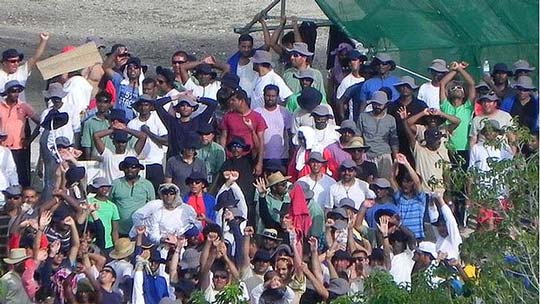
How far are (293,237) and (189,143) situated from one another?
1.66m

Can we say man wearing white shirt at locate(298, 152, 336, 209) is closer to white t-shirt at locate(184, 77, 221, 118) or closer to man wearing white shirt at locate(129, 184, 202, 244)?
man wearing white shirt at locate(129, 184, 202, 244)

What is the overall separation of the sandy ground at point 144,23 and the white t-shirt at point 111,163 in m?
11.7

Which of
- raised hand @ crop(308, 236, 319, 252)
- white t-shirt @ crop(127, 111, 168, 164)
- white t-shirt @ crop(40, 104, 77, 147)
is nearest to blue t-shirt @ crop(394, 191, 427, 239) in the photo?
raised hand @ crop(308, 236, 319, 252)

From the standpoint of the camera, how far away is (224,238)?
47.0 ft

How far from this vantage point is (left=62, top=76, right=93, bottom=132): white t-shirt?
16594 mm

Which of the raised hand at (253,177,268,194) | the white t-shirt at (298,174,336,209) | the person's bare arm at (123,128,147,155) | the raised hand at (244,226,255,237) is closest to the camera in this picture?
the raised hand at (244,226,255,237)

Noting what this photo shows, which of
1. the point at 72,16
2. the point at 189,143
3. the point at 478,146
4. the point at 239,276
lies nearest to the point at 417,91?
the point at 478,146

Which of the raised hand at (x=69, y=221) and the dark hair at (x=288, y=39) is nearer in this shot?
Answer: the raised hand at (x=69, y=221)

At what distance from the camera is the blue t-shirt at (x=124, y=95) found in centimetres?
1683

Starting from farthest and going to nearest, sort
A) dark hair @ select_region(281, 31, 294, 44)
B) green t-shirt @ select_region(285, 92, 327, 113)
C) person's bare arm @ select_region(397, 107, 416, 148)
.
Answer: dark hair @ select_region(281, 31, 294, 44) < green t-shirt @ select_region(285, 92, 327, 113) < person's bare arm @ select_region(397, 107, 416, 148)

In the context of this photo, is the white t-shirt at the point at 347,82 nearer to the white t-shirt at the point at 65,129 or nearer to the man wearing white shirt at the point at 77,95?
the man wearing white shirt at the point at 77,95

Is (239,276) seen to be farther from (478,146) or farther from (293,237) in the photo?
(478,146)

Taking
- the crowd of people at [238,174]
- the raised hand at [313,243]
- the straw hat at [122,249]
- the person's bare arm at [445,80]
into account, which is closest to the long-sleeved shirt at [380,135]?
the crowd of people at [238,174]

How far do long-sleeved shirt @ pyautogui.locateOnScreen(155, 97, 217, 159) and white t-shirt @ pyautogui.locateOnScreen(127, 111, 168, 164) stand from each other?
6cm
